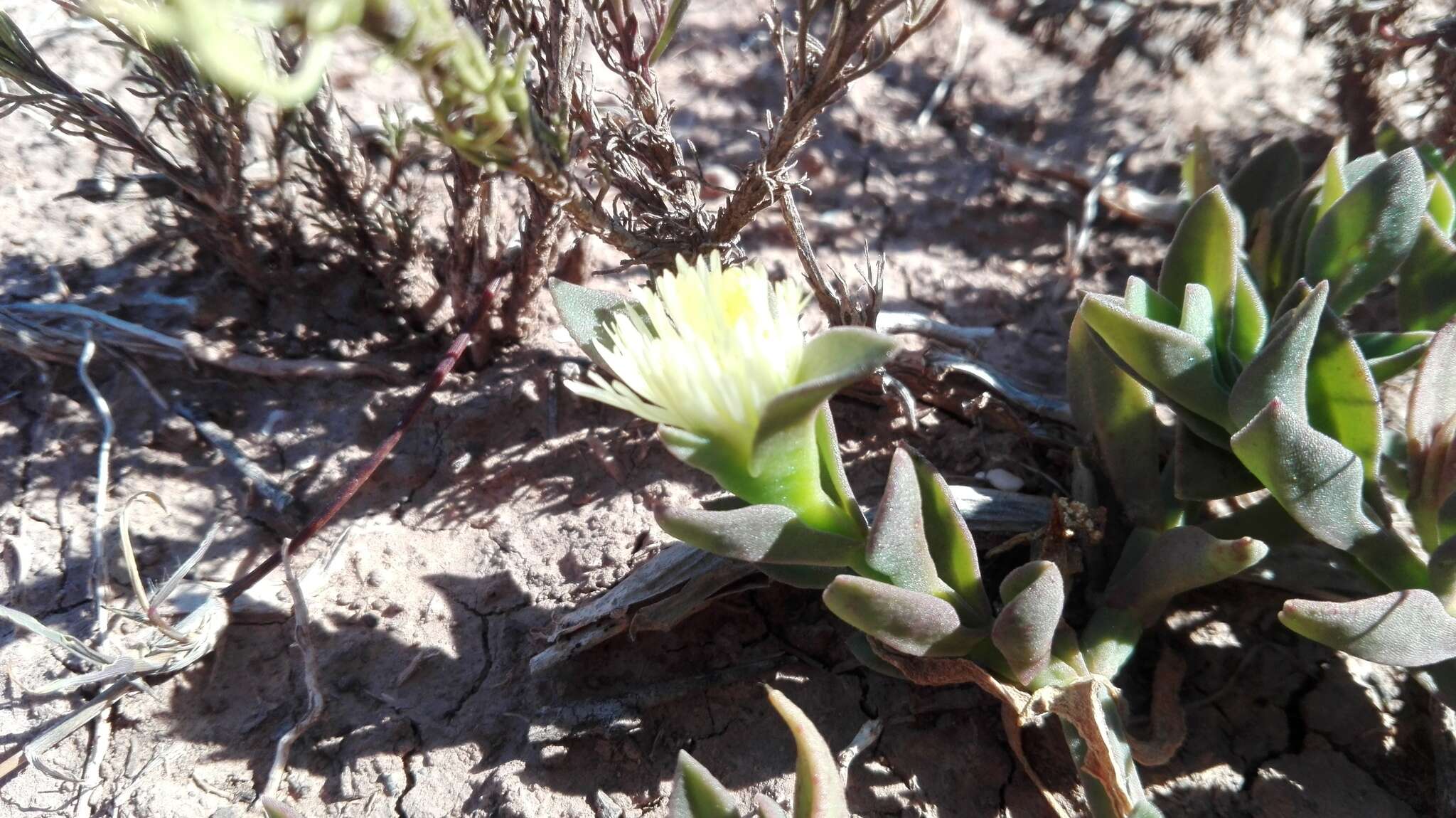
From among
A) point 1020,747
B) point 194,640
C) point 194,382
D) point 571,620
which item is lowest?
point 1020,747

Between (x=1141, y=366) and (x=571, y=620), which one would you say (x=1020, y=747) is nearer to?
(x=1141, y=366)

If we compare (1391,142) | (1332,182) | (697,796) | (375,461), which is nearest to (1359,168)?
(1332,182)

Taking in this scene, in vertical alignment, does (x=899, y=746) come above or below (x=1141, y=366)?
below

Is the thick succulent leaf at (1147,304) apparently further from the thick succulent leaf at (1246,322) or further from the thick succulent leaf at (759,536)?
the thick succulent leaf at (759,536)

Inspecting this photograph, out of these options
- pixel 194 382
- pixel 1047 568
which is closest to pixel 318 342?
pixel 194 382

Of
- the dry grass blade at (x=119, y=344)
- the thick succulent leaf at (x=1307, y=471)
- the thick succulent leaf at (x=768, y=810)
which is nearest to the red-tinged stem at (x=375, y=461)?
the dry grass blade at (x=119, y=344)

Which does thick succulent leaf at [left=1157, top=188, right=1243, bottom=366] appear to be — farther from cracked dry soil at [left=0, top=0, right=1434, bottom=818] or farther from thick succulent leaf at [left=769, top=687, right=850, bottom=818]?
thick succulent leaf at [left=769, top=687, right=850, bottom=818]

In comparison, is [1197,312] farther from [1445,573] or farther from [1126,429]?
[1445,573]
